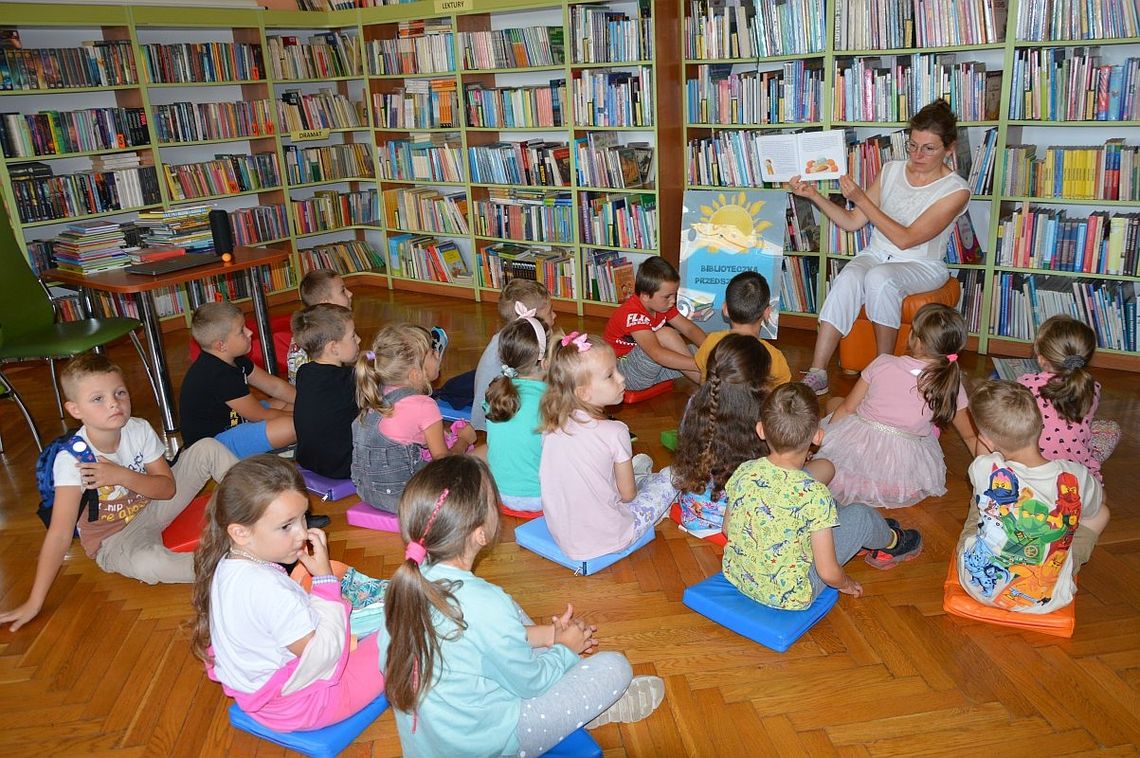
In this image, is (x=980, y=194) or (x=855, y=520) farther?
(x=980, y=194)

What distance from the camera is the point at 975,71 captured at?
4.50m

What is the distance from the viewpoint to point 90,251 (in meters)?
4.82

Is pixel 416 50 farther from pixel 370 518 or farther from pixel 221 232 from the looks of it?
pixel 370 518

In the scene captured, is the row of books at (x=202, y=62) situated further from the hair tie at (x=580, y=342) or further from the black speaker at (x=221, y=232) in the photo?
the hair tie at (x=580, y=342)

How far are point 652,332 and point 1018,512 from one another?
216 centimetres

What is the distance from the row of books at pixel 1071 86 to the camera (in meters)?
4.18

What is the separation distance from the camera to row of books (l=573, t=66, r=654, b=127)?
5.36 m

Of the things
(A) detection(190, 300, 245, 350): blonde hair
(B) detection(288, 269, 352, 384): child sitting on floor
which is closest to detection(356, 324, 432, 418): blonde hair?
(A) detection(190, 300, 245, 350): blonde hair

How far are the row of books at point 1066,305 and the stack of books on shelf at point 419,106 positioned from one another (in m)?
3.89

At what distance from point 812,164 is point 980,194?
3.09 ft

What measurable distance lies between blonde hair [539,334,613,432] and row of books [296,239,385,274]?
15.8 feet

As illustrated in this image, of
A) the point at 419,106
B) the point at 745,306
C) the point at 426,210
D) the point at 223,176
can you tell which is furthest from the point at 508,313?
the point at 223,176

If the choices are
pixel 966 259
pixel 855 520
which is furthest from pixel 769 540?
pixel 966 259

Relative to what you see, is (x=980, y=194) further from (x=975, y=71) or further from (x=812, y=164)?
(x=812, y=164)
